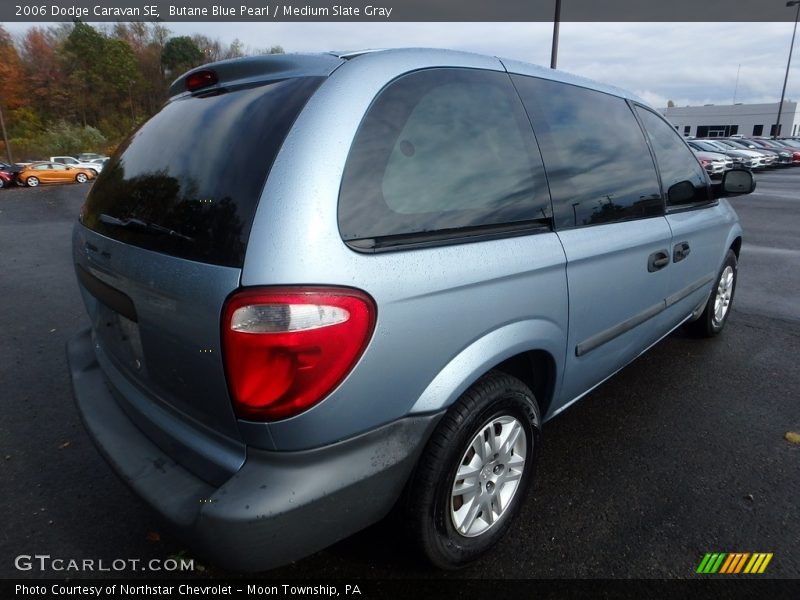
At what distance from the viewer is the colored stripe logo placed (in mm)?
1960

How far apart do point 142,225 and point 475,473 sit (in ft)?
4.84

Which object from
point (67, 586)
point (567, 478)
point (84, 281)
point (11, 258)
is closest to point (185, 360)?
point (84, 281)

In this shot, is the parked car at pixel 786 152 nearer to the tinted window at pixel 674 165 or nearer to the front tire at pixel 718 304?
the front tire at pixel 718 304

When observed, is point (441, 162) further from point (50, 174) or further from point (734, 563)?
point (50, 174)

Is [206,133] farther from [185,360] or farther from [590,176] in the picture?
[590,176]

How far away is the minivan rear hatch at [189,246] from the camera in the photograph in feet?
4.77

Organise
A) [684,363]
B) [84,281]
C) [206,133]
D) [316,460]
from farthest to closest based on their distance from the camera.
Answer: [684,363] → [84,281] → [206,133] → [316,460]

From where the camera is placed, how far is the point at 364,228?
4.87ft

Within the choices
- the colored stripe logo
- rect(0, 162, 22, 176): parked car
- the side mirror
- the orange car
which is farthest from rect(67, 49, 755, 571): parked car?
rect(0, 162, 22, 176): parked car

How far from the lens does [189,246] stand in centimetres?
152

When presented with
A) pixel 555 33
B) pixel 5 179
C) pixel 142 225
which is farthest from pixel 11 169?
pixel 142 225

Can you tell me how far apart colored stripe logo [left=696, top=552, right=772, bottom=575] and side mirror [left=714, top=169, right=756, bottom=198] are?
234 cm

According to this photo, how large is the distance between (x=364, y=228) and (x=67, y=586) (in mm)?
1761

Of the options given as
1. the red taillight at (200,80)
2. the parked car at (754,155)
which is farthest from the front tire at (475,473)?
the parked car at (754,155)
